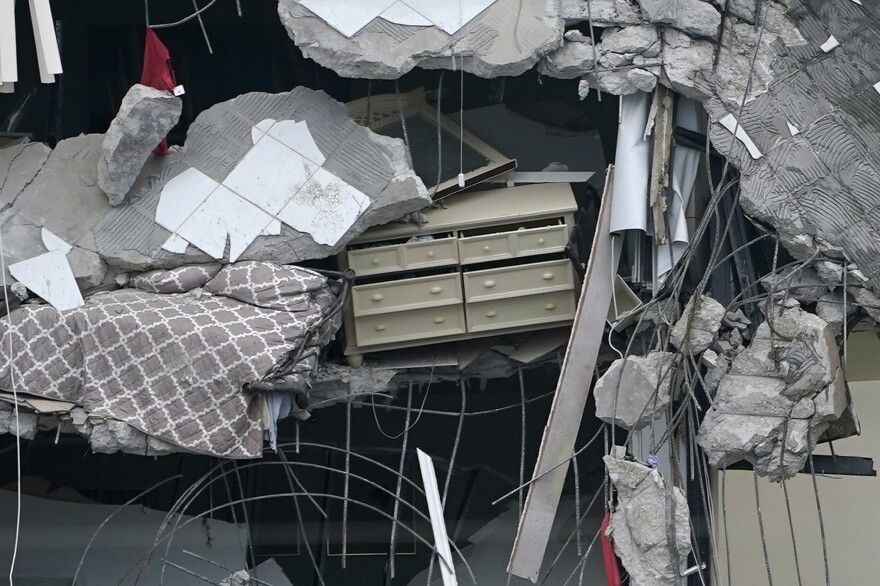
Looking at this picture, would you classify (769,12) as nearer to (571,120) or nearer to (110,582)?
(571,120)

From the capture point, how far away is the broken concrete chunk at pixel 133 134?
753 cm

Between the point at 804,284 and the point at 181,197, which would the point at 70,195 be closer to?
the point at 181,197

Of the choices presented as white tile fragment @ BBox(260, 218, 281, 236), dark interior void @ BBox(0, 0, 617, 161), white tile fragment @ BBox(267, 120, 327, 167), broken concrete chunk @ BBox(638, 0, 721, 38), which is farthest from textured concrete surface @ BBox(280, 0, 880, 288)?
dark interior void @ BBox(0, 0, 617, 161)

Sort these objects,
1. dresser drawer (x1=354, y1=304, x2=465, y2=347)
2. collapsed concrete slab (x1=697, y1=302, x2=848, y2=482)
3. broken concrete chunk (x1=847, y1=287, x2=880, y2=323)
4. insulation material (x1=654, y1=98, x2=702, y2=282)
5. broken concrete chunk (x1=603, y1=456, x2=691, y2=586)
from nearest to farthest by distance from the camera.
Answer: collapsed concrete slab (x1=697, y1=302, x2=848, y2=482)
broken concrete chunk (x1=603, y1=456, x2=691, y2=586)
broken concrete chunk (x1=847, y1=287, x2=880, y2=323)
insulation material (x1=654, y1=98, x2=702, y2=282)
dresser drawer (x1=354, y1=304, x2=465, y2=347)

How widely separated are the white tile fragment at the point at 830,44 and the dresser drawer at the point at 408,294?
8.27ft

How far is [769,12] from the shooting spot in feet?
25.1

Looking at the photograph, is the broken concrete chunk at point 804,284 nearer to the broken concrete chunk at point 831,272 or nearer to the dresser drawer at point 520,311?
the broken concrete chunk at point 831,272

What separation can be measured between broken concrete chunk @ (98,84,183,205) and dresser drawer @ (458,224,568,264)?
1923 mm

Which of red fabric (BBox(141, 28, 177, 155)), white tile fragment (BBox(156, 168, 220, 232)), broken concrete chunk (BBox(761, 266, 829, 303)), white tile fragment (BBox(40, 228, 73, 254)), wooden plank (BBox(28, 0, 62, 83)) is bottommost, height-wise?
broken concrete chunk (BBox(761, 266, 829, 303))

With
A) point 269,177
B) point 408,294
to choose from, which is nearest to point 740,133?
point 408,294

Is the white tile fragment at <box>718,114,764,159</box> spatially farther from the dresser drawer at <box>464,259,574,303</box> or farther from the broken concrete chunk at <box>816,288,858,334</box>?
the dresser drawer at <box>464,259,574,303</box>

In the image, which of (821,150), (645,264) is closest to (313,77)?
(645,264)

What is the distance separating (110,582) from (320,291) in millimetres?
3032

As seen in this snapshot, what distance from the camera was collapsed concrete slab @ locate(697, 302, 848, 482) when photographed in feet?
23.3
